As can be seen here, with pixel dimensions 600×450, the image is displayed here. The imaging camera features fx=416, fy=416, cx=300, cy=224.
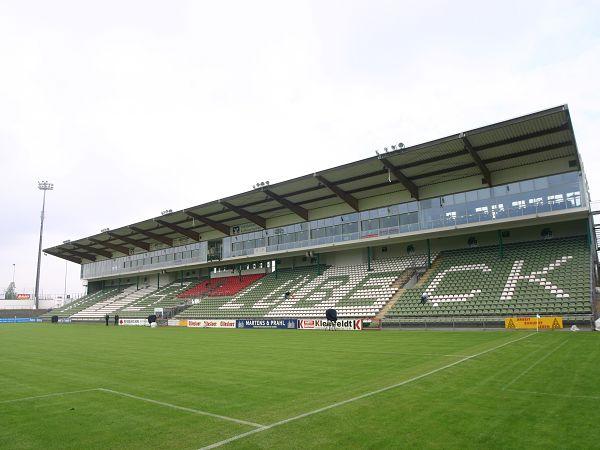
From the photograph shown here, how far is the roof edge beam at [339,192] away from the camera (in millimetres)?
38484

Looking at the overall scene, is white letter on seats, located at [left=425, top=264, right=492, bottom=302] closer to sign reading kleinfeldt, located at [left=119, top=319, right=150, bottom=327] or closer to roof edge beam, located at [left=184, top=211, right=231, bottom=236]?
roof edge beam, located at [left=184, top=211, right=231, bottom=236]

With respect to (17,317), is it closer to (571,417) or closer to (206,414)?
(206,414)

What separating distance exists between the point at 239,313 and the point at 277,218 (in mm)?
12041

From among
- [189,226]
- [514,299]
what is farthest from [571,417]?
[189,226]

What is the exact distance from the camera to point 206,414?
803 centimetres

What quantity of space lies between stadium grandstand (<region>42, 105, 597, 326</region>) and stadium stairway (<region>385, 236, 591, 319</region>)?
12 cm

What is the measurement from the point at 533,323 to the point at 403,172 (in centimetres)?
1646

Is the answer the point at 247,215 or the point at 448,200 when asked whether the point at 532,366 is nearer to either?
the point at 448,200

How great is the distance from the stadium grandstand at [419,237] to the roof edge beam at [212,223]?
142mm

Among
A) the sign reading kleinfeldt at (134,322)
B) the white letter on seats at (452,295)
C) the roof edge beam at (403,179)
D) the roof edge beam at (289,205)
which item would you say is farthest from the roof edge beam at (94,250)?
the white letter on seats at (452,295)

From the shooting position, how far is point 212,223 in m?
52.8

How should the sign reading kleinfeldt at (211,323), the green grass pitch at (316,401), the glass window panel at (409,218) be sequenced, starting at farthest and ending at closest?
the sign reading kleinfeldt at (211,323) → the glass window panel at (409,218) → the green grass pitch at (316,401)

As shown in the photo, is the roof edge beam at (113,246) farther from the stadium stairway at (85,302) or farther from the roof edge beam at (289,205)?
the roof edge beam at (289,205)

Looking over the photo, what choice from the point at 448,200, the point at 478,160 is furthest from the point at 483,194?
the point at 478,160
